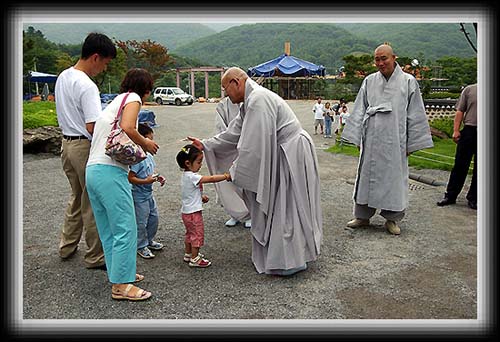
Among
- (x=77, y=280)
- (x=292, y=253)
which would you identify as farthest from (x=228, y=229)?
(x=77, y=280)

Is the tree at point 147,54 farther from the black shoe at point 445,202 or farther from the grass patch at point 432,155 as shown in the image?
the black shoe at point 445,202

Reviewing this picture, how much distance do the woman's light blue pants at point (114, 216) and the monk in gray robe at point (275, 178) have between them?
967 mm

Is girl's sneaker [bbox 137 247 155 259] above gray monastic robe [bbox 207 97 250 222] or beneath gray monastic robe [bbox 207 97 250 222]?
beneath

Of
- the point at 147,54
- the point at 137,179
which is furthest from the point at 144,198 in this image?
the point at 147,54

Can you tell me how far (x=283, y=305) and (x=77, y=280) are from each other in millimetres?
1693

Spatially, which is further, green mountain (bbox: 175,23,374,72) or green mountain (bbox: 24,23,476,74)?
green mountain (bbox: 175,23,374,72)

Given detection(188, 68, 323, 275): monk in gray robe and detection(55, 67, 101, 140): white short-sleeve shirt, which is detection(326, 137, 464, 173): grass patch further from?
detection(55, 67, 101, 140): white short-sleeve shirt

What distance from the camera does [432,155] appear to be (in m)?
9.64

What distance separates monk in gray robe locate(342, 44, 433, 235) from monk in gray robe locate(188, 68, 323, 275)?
123 cm

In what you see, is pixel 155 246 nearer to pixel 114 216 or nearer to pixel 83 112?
pixel 114 216

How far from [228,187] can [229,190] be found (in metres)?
0.03

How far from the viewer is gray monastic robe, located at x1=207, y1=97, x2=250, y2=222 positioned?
175 inches

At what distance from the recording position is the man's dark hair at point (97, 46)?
11.8 feet

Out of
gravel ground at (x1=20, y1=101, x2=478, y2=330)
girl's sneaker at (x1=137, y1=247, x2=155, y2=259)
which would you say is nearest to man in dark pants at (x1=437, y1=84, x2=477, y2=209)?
gravel ground at (x1=20, y1=101, x2=478, y2=330)
